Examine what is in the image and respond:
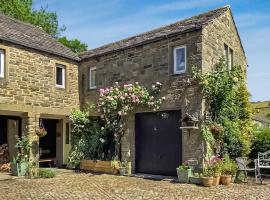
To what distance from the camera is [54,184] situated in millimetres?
11883

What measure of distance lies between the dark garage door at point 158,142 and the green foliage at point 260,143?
3.39 metres

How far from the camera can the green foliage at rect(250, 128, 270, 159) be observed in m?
14.1

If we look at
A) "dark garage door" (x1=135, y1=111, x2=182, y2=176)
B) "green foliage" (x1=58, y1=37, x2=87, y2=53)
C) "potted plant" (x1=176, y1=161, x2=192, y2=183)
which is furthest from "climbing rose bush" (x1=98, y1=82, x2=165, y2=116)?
"green foliage" (x1=58, y1=37, x2=87, y2=53)

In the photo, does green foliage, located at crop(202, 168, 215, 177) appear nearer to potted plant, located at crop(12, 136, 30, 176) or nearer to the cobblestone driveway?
the cobblestone driveway

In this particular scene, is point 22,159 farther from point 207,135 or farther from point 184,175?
point 207,135

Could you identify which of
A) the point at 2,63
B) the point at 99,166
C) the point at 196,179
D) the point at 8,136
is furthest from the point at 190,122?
the point at 8,136

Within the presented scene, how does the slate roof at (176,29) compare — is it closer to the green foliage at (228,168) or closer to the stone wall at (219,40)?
the stone wall at (219,40)

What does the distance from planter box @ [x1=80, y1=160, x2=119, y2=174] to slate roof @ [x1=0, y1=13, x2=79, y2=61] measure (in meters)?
5.14

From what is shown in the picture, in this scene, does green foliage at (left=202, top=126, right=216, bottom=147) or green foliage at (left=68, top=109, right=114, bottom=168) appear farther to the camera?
green foliage at (left=68, top=109, right=114, bottom=168)

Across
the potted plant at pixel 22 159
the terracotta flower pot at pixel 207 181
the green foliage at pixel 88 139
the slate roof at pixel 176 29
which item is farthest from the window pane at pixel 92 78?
the terracotta flower pot at pixel 207 181

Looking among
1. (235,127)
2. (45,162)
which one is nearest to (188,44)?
(235,127)

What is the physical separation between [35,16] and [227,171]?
82.9 feet

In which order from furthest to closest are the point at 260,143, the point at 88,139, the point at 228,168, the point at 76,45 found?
the point at 76,45
the point at 88,139
the point at 260,143
the point at 228,168

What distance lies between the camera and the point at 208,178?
11344mm
